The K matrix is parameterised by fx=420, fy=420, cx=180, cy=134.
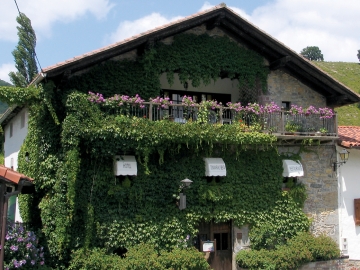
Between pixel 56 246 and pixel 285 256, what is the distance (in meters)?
7.46

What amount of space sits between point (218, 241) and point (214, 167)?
2799 millimetres

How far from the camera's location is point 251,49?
16.1 meters

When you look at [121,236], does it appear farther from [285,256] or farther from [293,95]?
[293,95]

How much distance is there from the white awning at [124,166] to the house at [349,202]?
8.22 m

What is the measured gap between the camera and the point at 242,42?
16.1m

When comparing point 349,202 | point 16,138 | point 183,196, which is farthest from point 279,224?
point 16,138

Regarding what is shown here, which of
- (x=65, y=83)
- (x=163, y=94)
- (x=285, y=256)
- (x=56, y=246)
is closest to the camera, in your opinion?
(x=56, y=246)

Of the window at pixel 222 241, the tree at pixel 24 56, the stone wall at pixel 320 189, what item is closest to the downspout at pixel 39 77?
the window at pixel 222 241

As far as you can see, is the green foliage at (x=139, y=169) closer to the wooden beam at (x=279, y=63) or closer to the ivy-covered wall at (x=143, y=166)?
the ivy-covered wall at (x=143, y=166)

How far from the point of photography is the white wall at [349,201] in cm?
1616

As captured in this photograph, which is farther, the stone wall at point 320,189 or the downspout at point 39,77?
the stone wall at point 320,189

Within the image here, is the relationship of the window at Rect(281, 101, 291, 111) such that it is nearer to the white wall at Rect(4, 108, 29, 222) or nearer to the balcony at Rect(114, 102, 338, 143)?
the balcony at Rect(114, 102, 338, 143)

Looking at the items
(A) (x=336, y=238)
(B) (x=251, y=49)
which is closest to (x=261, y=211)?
(A) (x=336, y=238)

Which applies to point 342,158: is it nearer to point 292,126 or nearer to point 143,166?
point 292,126
